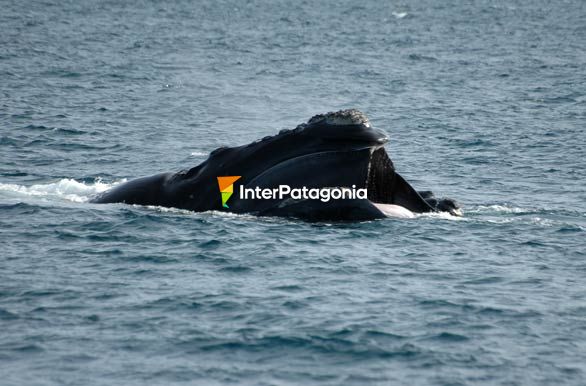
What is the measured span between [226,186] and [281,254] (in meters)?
2.32

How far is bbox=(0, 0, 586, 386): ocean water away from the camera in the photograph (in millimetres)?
15672

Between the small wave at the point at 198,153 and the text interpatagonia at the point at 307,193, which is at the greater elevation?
the small wave at the point at 198,153

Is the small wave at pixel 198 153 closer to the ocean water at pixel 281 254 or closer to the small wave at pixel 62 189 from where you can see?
the ocean water at pixel 281 254

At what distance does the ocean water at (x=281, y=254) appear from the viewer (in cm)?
1567

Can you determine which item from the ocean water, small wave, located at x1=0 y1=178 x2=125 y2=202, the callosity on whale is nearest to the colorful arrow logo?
the callosity on whale

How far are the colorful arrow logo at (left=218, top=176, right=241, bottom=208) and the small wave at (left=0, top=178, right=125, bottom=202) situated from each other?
4.65 meters

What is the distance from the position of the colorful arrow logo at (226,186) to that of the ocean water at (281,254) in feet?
1.81

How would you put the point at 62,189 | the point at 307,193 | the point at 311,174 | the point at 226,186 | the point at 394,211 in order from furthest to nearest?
1. the point at 62,189
2. the point at 394,211
3. the point at 226,186
4. the point at 307,193
5. the point at 311,174

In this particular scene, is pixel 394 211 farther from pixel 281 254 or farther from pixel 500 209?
pixel 500 209

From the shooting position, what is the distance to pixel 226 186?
22172 millimetres

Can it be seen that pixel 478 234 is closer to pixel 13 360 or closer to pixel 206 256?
pixel 206 256

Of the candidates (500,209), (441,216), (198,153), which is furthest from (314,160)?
(198,153)

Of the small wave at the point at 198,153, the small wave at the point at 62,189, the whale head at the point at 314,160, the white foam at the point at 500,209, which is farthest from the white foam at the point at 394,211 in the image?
the small wave at the point at 198,153

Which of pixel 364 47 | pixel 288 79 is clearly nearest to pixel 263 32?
pixel 364 47
